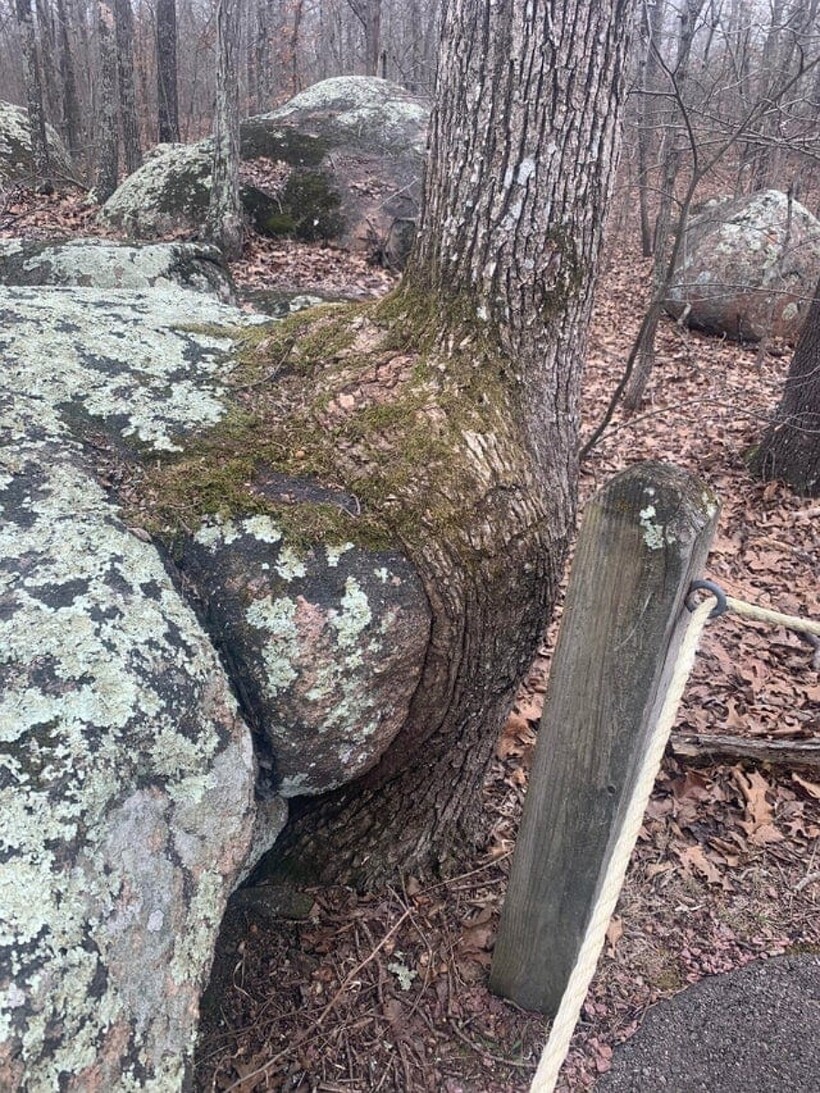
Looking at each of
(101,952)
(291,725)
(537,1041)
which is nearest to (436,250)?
(291,725)

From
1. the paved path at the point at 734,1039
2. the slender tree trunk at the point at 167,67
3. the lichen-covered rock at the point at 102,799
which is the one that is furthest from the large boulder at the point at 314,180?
the paved path at the point at 734,1039

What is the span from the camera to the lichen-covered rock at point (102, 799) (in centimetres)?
130

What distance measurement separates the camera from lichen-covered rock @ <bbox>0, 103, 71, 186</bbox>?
36.5ft

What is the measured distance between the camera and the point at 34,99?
11.3 m

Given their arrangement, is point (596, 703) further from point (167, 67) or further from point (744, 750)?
point (167, 67)

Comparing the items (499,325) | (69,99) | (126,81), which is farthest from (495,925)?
(69,99)

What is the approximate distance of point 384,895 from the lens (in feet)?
8.82

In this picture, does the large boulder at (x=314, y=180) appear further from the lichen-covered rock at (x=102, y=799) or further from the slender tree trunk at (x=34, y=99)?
the lichen-covered rock at (x=102, y=799)

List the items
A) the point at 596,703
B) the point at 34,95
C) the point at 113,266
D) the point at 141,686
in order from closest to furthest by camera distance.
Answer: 1. the point at 141,686
2. the point at 596,703
3. the point at 113,266
4. the point at 34,95

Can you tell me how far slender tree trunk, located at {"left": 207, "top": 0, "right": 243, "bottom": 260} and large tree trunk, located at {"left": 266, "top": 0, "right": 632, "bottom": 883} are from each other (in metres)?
6.65

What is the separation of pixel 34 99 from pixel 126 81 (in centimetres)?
140

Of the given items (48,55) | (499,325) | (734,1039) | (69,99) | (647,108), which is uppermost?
(48,55)

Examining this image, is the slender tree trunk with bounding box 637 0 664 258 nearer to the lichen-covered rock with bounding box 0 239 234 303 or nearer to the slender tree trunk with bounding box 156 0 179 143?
the lichen-covered rock with bounding box 0 239 234 303

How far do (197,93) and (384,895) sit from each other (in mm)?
23729
